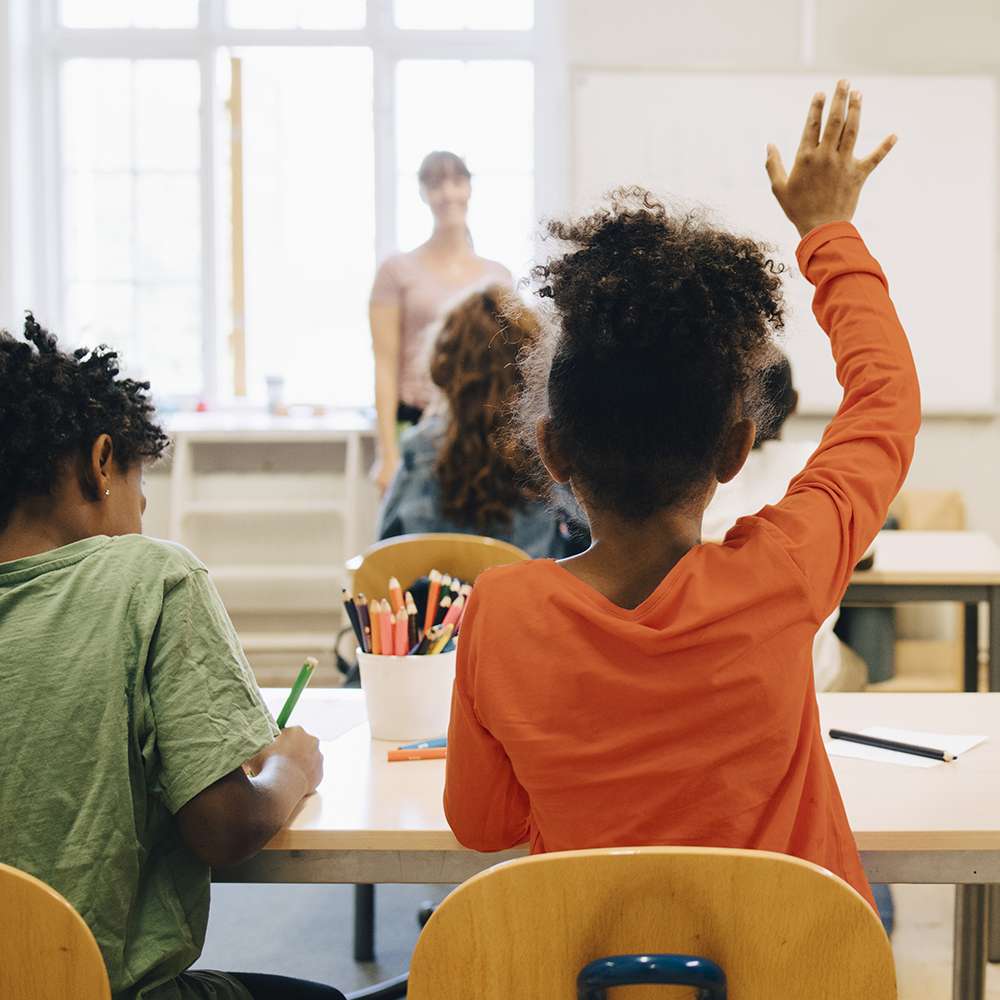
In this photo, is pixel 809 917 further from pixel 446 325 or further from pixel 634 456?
pixel 446 325

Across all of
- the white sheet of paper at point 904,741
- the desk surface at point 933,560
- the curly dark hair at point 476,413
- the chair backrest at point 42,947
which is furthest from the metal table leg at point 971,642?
the chair backrest at point 42,947

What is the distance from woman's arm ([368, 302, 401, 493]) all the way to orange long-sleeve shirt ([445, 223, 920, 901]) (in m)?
A: 3.13

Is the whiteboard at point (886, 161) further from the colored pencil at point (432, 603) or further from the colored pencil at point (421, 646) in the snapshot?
the colored pencil at point (421, 646)

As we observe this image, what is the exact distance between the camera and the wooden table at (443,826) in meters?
1.11

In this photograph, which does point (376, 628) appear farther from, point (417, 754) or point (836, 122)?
point (836, 122)

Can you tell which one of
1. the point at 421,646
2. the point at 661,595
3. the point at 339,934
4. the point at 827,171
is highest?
the point at 827,171

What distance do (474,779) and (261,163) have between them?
4177 mm

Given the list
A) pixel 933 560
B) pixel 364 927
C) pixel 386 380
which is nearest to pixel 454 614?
pixel 364 927

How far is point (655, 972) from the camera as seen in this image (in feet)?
2.41

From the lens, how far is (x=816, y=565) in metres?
0.97

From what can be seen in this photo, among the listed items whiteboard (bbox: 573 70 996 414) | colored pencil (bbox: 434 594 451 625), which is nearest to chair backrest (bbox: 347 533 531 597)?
colored pencil (bbox: 434 594 451 625)

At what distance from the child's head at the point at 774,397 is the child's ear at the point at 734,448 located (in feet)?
0.12

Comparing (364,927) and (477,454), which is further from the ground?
(477,454)

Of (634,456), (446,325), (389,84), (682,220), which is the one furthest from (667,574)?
(389,84)
